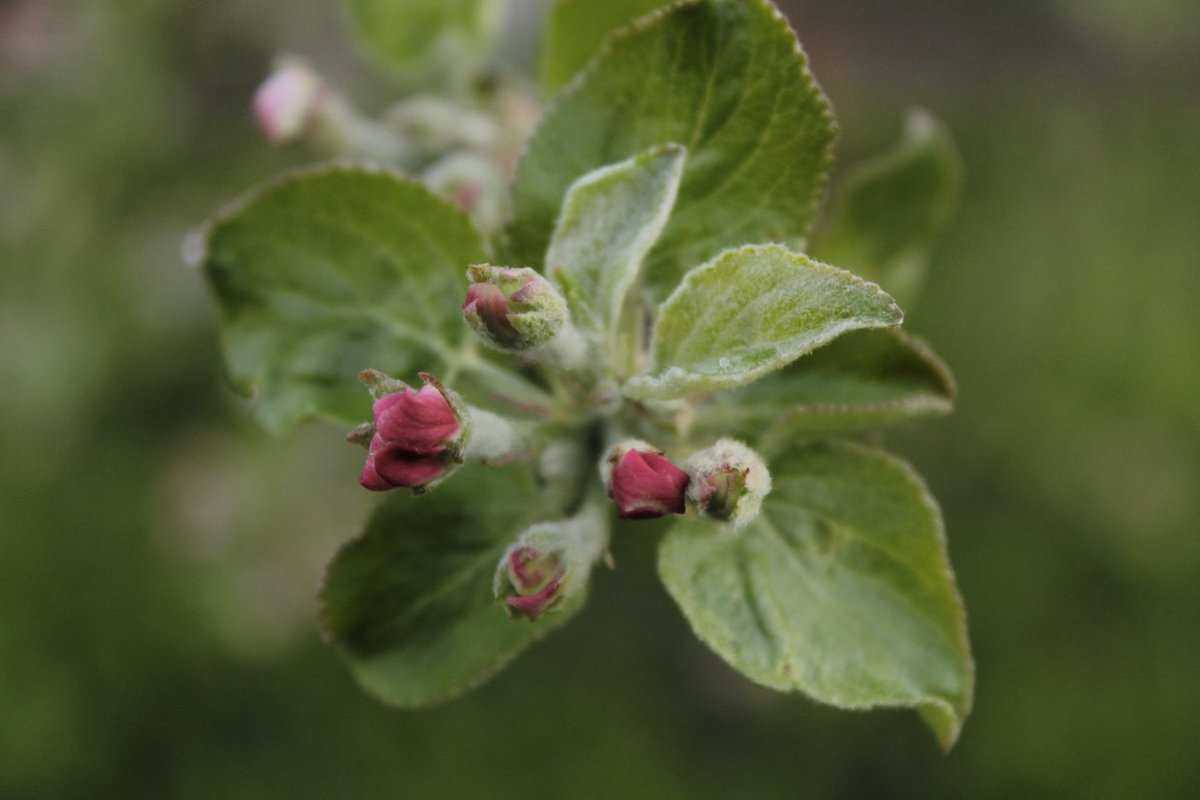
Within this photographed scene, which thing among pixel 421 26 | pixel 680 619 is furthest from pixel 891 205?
pixel 680 619

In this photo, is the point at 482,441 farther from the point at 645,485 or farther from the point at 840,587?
the point at 840,587

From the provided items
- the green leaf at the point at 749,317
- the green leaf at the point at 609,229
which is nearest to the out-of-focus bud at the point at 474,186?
the green leaf at the point at 609,229

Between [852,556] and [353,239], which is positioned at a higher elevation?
[353,239]

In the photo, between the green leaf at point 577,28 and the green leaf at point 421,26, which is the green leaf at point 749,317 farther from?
the green leaf at point 421,26

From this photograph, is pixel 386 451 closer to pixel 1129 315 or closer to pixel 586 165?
pixel 586 165

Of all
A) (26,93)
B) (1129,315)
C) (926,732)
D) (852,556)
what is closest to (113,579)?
(26,93)

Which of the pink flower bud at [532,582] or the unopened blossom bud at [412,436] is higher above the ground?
the unopened blossom bud at [412,436]
